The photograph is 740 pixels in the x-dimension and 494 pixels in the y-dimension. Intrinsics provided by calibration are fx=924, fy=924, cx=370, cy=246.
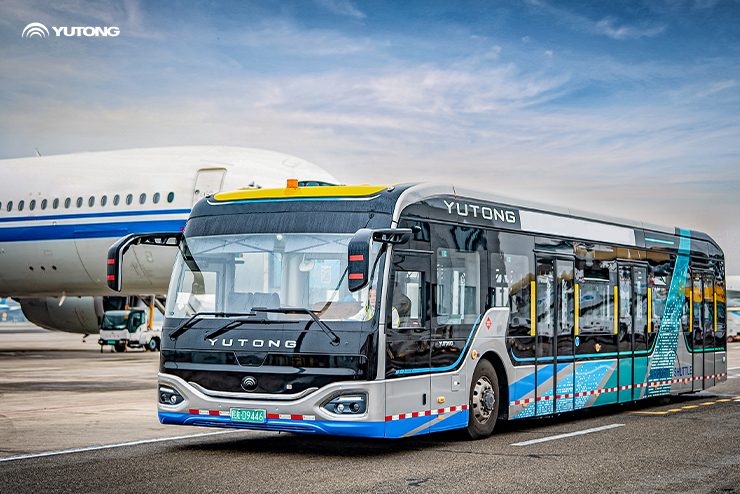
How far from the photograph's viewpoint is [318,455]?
9.05 meters

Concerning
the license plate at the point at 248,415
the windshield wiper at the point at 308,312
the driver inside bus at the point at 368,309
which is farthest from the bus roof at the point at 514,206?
the license plate at the point at 248,415

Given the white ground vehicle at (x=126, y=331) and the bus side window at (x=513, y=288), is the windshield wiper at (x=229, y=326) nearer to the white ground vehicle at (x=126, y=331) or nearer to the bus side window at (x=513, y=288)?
the bus side window at (x=513, y=288)

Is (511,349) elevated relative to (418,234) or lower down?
lower down

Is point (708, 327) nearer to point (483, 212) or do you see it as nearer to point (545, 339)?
point (545, 339)

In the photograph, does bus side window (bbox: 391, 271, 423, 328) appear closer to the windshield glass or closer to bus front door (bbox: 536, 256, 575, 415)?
the windshield glass

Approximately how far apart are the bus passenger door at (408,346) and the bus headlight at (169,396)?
2.03m

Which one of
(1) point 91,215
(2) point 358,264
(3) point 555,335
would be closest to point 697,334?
(3) point 555,335

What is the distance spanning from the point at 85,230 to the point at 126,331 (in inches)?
330

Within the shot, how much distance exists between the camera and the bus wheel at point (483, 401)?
9930 mm

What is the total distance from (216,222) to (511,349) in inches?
145

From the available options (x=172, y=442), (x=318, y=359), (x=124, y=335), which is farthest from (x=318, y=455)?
(x=124, y=335)

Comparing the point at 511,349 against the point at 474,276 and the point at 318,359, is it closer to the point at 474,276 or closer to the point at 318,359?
the point at 474,276

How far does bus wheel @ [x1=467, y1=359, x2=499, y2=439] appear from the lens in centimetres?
993

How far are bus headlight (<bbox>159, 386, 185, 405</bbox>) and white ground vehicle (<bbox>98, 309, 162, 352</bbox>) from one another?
941 inches
